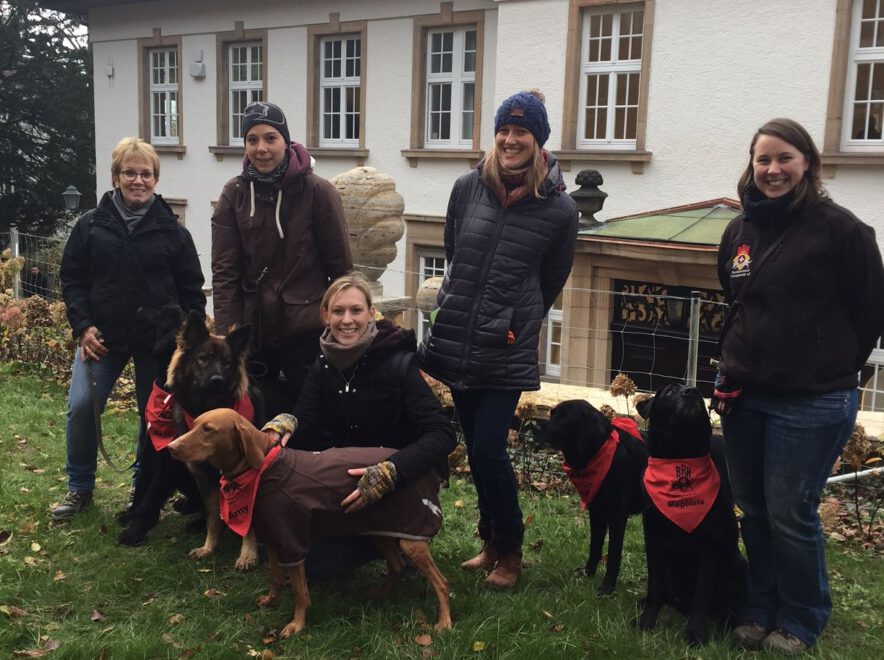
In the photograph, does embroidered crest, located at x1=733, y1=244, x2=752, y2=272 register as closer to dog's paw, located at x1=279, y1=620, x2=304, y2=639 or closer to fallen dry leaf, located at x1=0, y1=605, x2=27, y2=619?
dog's paw, located at x1=279, y1=620, x2=304, y2=639

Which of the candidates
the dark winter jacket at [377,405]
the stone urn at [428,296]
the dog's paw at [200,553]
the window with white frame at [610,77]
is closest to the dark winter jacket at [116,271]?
the dog's paw at [200,553]

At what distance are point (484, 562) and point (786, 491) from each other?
1592 millimetres

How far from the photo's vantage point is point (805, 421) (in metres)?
3.25

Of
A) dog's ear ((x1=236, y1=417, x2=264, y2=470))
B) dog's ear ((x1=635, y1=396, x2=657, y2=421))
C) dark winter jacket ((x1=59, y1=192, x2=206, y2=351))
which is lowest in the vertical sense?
dog's ear ((x1=236, y1=417, x2=264, y2=470))

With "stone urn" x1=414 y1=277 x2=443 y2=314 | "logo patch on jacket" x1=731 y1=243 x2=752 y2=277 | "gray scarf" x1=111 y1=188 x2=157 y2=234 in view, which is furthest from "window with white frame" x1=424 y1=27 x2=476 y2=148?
"logo patch on jacket" x1=731 y1=243 x2=752 y2=277

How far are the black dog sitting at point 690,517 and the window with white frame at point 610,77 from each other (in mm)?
10076

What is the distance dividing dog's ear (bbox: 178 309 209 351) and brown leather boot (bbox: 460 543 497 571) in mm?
1660

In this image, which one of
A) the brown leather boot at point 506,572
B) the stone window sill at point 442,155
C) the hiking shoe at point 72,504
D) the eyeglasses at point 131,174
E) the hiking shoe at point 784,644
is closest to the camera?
the hiking shoe at point 784,644

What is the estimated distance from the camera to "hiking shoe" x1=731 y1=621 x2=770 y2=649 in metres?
3.54

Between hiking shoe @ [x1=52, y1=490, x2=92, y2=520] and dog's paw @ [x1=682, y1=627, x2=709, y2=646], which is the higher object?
dog's paw @ [x1=682, y1=627, x2=709, y2=646]

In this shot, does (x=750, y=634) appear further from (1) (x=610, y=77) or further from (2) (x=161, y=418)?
(1) (x=610, y=77)

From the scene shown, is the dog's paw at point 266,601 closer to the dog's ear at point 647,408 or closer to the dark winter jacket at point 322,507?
the dark winter jacket at point 322,507

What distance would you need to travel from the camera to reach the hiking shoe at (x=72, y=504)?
16.5 feet

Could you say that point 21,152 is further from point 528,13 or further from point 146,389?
point 146,389
